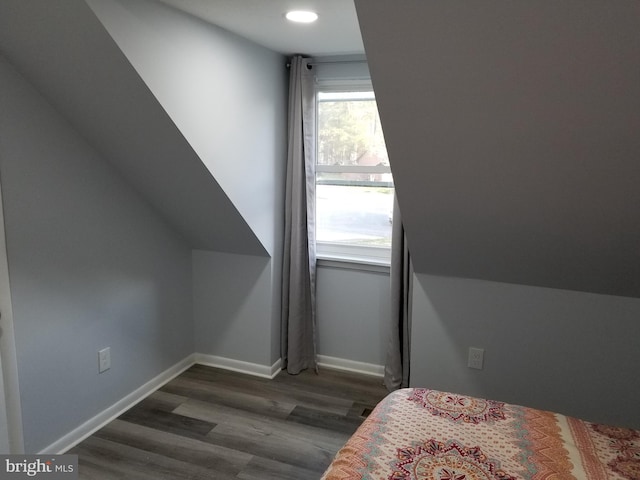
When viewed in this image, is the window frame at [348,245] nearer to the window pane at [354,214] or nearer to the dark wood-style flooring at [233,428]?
the window pane at [354,214]

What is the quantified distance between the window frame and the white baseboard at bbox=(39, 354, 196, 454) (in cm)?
118

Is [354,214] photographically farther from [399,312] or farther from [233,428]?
[233,428]

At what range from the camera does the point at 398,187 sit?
199 cm

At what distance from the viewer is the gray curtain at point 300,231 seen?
306cm

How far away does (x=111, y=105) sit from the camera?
2082mm

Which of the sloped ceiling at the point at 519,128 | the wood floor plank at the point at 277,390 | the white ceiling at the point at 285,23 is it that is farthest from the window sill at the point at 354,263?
the white ceiling at the point at 285,23

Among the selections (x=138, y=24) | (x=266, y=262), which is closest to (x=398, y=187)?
(x=138, y=24)

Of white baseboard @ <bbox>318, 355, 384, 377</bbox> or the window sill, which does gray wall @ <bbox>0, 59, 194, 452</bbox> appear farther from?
white baseboard @ <bbox>318, 355, 384, 377</bbox>

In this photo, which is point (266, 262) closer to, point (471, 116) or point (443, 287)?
point (443, 287)

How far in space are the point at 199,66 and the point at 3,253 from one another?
1157 millimetres

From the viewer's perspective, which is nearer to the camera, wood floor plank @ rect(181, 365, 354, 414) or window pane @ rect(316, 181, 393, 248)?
wood floor plank @ rect(181, 365, 354, 414)

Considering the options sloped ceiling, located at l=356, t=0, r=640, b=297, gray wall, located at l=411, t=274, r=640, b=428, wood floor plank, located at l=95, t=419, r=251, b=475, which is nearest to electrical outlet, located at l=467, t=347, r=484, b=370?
gray wall, located at l=411, t=274, r=640, b=428

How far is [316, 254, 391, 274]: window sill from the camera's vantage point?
10.4ft

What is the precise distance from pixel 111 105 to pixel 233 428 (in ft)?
5.62
